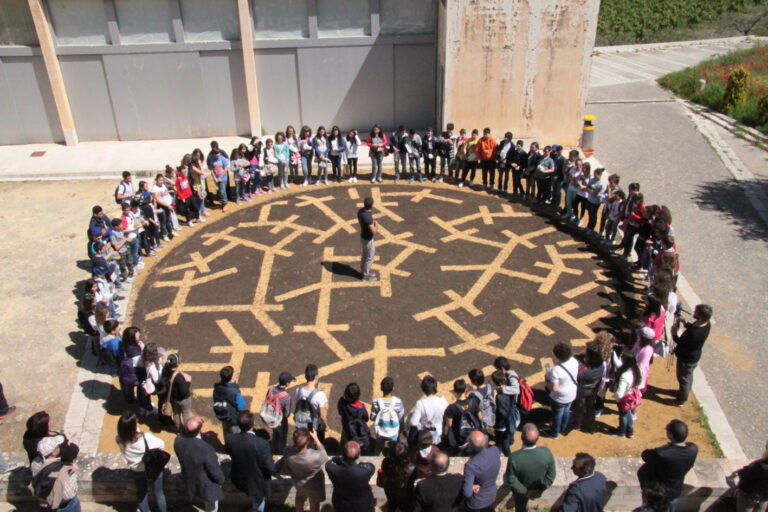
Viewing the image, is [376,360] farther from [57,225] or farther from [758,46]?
[758,46]

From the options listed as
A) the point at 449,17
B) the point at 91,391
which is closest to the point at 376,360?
the point at 91,391

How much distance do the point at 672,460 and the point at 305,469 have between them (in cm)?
382

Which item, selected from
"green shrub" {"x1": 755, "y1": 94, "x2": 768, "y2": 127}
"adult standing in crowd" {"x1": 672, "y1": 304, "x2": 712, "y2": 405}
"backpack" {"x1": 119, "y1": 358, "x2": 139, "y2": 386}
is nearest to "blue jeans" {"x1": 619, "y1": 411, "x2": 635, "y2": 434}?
"adult standing in crowd" {"x1": 672, "y1": 304, "x2": 712, "y2": 405}

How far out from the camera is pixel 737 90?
2130 cm

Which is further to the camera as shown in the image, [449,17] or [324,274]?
[449,17]

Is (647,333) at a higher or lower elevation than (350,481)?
higher

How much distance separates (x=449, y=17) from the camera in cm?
1662

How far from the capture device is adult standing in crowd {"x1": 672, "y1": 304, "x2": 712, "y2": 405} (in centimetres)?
844

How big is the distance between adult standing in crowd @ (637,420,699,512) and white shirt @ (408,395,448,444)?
2.26 m

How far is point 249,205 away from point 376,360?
6618 mm

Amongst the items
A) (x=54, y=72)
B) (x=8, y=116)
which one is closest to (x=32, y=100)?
(x=8, y=116)

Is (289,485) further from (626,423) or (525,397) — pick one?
(626,423)

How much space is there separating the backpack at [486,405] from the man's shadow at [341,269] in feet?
16.3

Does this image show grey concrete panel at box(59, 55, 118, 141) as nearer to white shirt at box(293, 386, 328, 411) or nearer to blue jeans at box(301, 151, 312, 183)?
blue jeans at box(301, 151, 312, 183)
